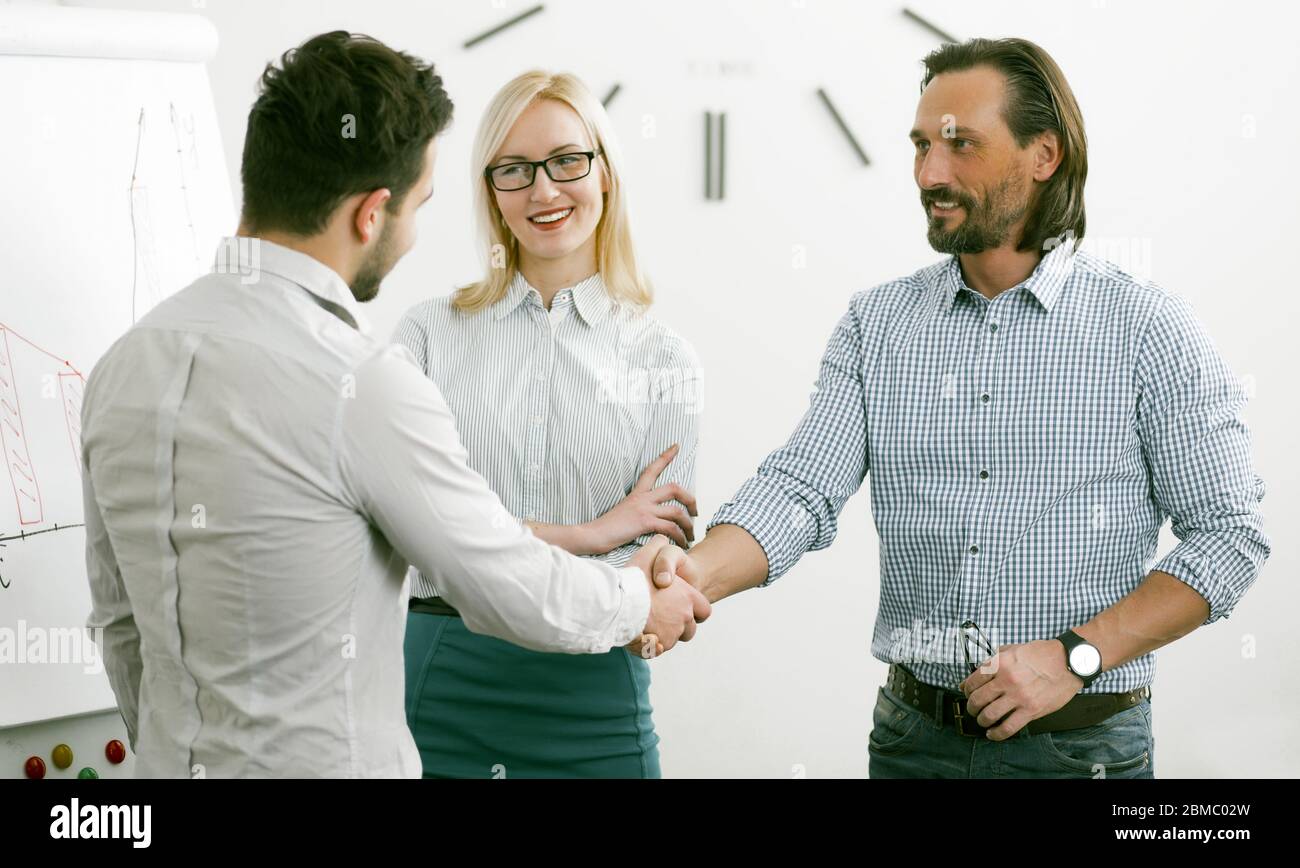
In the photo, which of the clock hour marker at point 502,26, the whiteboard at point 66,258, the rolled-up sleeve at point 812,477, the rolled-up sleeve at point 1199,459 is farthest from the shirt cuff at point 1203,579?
the clock hour marker at point 502,26

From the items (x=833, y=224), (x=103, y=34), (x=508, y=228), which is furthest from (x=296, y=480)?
(x=833, y=224)

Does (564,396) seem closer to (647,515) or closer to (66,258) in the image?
(647,515)

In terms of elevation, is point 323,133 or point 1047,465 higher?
point 323,133

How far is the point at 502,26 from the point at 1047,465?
1.86m

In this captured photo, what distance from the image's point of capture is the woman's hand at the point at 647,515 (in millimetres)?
1759

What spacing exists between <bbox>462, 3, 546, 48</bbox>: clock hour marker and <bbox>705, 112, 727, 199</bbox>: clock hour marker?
0.47 metres

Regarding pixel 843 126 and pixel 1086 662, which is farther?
pixel 843 126

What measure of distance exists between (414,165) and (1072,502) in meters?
0.91

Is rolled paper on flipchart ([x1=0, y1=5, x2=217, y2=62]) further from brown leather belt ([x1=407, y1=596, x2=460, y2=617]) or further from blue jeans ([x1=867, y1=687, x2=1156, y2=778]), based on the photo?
blue jeans ([x1=867, y1=687, x2=1156, y2=778])

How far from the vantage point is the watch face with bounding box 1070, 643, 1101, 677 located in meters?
1.52

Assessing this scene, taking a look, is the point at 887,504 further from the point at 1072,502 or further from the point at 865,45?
the point at 865,45

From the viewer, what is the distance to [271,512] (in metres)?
1.17

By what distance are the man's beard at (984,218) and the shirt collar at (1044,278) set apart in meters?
0.05
